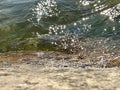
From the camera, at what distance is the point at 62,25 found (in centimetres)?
1562

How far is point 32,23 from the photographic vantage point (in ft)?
53.2

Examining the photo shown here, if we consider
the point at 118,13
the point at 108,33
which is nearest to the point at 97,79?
the point at 108,33

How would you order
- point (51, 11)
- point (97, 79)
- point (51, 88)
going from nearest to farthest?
point (51, 88)
point (97, 79)
point (51, 11)

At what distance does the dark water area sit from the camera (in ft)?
42.7

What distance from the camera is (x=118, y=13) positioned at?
15633 millimetres

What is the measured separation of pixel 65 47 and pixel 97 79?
919cm

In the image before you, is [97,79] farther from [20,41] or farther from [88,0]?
[88,0]

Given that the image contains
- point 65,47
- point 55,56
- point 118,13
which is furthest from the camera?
point 118,13

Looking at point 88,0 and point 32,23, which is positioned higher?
point 88,0

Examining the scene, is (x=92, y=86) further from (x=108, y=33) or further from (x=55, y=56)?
(x=108, y=33)

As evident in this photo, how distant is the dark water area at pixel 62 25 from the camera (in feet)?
42.7

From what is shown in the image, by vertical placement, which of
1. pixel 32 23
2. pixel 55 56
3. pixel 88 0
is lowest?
pixel 55 56

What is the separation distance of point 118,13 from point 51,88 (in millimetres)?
12640

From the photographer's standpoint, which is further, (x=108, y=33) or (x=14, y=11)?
Answer: (x=14, y=11)
